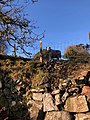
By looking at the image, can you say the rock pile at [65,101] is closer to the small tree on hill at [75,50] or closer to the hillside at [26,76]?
the hillside at [26,76]

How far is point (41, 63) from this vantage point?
1591 cm

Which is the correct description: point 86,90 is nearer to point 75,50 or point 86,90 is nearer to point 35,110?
point 35,110

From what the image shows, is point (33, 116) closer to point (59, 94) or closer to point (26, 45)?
point (59, 94)

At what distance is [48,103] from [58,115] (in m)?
0.85

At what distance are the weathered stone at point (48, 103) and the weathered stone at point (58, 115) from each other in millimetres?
225

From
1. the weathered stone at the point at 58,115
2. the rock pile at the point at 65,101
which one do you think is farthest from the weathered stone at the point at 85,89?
the weathered stone at the point at 58,115

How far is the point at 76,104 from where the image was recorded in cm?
1239

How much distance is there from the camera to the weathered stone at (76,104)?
12.2m

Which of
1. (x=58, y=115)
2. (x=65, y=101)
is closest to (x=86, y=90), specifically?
(x=65, y=101)

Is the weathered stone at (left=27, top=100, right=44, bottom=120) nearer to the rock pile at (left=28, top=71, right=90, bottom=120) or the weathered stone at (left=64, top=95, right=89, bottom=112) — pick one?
the rock pile at (left=28, top=71, right=90, bottom=120)

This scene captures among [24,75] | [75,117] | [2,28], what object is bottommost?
[75,117]

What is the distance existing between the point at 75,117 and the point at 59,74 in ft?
10.5

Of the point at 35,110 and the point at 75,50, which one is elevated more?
the point at 75,50

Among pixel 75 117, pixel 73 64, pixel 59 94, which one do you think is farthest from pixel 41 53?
pixel 75 117
